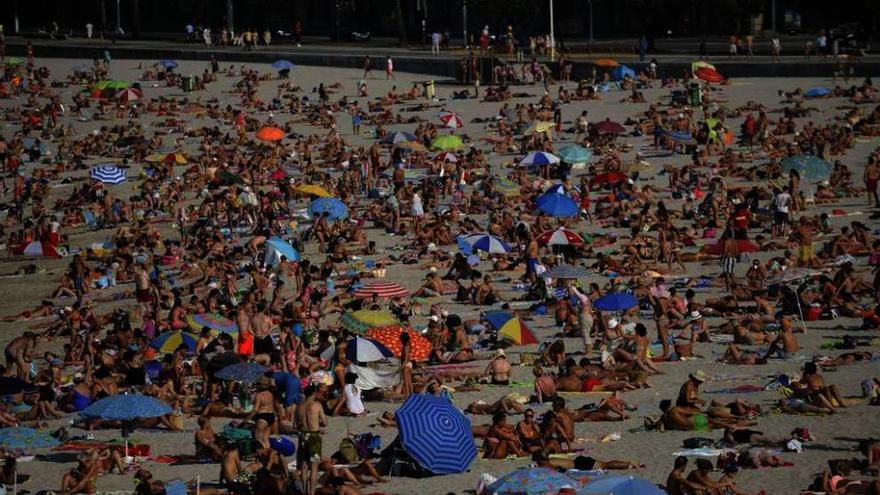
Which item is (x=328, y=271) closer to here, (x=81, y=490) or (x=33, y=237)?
(x=33, y=237)

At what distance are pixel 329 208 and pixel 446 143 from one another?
9.10m

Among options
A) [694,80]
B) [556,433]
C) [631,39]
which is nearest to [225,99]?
[694,80]

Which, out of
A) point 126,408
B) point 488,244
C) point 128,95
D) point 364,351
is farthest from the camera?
point 128,95

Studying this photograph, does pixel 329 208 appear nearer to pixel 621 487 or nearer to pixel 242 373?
pixel 242 373

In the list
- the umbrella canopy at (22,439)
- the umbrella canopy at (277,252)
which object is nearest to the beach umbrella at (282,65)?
the umbrella canopy at (277,252)

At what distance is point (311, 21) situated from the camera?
9075 centimetres

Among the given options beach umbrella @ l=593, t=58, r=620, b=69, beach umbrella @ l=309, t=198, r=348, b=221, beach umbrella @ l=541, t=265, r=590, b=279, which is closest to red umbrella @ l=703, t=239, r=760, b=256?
beach umbrella @ l=541, t=265, r=590, b=279

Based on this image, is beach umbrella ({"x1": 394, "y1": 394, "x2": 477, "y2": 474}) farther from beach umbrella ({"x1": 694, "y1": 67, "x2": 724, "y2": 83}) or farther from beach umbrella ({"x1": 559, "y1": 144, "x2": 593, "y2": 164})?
beach umbrella ({"x1": 694, "y1": 67, "x2": 724, "y2": 83})

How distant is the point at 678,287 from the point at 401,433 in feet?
34.7

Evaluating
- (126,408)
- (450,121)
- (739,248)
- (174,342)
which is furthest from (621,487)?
(450,121)

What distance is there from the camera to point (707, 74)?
49719 mm

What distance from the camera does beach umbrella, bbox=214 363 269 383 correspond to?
Result: 2042 cm

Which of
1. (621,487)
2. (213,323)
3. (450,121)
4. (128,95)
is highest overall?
(128,95)

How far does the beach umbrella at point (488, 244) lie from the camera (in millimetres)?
28516
